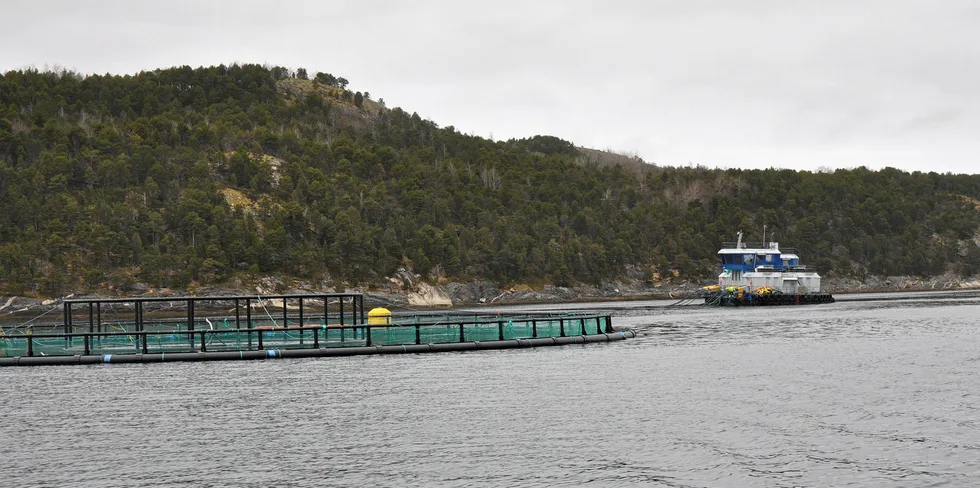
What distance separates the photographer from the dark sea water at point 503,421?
2386 cm

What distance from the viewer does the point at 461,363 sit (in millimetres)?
51812

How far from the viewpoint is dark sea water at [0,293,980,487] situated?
939 inches

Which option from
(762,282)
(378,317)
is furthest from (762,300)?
(378,317)

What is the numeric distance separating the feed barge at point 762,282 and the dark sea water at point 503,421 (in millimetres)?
89607

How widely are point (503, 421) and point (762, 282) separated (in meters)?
126

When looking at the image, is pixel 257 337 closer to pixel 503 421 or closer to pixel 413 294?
pixel 503 421

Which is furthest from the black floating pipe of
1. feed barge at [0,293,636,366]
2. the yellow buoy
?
the yellow buoy

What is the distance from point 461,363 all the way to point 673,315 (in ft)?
230

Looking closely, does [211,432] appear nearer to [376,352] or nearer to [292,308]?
[376,352]

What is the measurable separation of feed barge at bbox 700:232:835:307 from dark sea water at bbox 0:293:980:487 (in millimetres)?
89607

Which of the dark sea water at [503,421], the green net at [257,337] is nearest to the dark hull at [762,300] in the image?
the dark sea water at [503,421]

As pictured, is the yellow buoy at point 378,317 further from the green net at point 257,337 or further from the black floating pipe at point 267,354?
the black floating pipe at point 267,354

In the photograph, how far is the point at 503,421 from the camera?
31.8 m

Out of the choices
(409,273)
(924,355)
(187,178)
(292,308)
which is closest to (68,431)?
(924,355)
